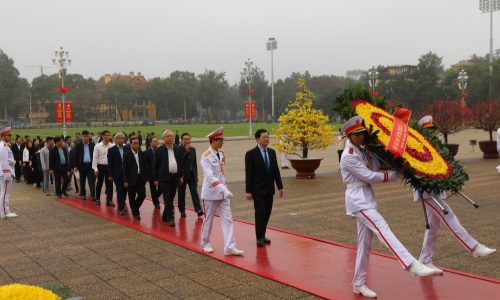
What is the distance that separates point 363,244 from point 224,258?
7.22ft

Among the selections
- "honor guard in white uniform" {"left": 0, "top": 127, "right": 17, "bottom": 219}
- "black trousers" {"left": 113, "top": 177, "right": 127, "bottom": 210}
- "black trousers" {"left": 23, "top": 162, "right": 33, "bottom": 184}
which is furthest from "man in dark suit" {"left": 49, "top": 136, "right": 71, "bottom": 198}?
"black trousers" {"left": 23, "top": 162, "right": 33, "bottom": 184}

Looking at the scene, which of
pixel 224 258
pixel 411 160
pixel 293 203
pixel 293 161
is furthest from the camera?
pixel 293 161

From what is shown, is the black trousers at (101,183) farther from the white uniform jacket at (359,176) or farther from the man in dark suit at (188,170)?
the white uniform jacket at (359,176)

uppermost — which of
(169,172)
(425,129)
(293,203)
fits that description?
(425,129)

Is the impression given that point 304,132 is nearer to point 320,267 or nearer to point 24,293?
point 320,267

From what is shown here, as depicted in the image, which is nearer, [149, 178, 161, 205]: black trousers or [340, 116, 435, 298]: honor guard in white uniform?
[340, 116, 435, 298]: honor guard in white uniform

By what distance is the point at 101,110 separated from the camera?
9925cm

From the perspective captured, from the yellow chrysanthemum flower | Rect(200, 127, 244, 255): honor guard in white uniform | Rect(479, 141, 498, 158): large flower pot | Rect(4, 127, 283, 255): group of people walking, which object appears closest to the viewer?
the yellow chrysanthemum flower

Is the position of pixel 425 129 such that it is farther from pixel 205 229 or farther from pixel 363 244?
pixel 205 229

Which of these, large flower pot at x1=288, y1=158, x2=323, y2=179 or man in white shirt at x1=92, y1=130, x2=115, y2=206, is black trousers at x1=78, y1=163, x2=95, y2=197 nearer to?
man in white shirt at x1=92, y1=130, x2=115, y2=206

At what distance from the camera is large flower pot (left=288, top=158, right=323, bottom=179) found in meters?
14.6

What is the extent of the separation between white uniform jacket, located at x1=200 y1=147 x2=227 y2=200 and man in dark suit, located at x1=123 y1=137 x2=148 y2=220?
124 inches

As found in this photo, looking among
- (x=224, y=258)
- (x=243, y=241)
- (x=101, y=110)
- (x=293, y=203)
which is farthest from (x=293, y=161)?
(x=101, y=110)

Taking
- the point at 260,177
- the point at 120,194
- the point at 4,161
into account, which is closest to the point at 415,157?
the point at 260,177
